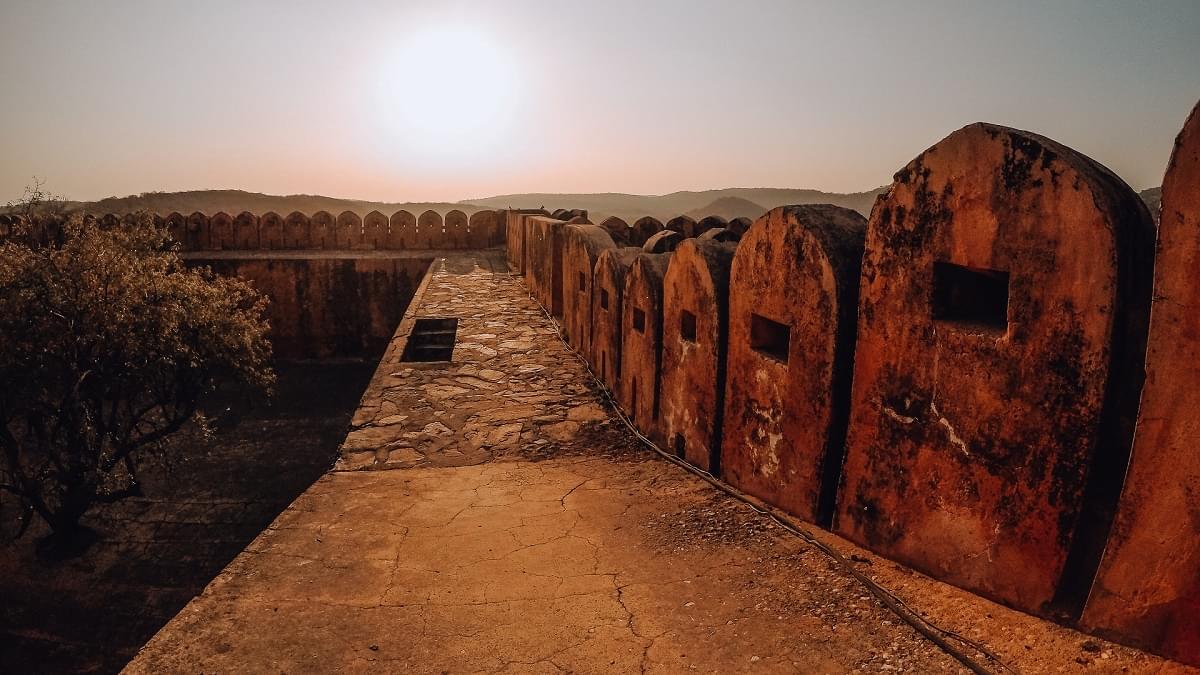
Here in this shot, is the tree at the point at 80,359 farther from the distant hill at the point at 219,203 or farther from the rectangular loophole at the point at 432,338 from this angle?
the distant hill at the point at 219,203

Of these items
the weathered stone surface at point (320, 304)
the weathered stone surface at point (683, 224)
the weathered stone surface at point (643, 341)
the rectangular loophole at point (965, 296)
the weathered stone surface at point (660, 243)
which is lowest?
the weathered stone surface at point (320, 304)

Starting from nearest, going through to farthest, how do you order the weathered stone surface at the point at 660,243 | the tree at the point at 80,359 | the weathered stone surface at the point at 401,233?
the weathered stone surface at the point at 660,243 < the tree at the point at 80,359 < the weathered stone surface at the point at 401,233

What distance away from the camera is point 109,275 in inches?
353

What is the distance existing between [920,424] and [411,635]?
6.19 feet

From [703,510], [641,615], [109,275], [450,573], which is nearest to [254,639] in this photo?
[450,573]

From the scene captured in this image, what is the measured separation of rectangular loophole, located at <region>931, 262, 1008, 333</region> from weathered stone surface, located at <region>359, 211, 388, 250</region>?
54.9ft

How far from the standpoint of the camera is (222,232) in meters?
16.9

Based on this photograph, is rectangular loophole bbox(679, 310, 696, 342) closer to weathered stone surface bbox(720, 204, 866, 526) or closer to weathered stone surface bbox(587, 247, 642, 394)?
weathered stone surface bbox(720, 204, 866, 526)

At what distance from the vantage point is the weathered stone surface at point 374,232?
17688 millimetres

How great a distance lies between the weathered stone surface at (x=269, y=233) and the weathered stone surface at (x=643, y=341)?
14578mm

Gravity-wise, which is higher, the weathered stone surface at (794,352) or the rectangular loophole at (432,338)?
the weathered stone surface at (794,352)

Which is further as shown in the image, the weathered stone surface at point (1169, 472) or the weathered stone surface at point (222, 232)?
the weathered stone surface at point (222, 232)

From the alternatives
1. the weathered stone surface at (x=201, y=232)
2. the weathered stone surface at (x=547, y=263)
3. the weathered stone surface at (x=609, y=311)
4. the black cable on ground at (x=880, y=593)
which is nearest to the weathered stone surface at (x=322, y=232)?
the weathered stone surface at (x=201, y=232)

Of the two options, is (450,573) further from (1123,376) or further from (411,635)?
(1123,376)
